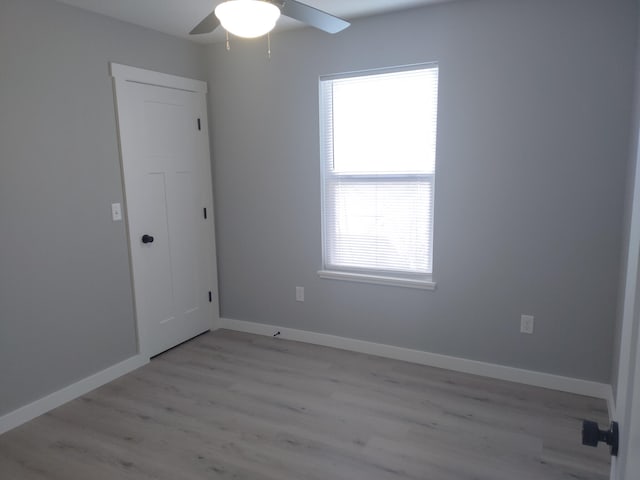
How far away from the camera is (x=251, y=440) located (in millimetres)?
2463

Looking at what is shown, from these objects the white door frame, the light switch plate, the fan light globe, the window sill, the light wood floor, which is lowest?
the light wood floor

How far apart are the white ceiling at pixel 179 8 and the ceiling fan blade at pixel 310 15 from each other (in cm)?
76

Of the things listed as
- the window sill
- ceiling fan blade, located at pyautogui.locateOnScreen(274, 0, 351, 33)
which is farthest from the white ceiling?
the window sill

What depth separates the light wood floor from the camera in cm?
222

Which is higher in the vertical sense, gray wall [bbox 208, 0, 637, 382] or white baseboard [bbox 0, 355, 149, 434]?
gray wall [bbox 208, 0, 637, 382]

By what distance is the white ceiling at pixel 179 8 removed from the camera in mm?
2779

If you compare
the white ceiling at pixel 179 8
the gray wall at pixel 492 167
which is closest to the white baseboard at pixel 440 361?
the gray wall at pixel 492 167

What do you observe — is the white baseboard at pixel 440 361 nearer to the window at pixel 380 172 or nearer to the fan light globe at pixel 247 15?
the window at pixel 380 172

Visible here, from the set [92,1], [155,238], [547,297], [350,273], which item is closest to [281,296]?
[350,273]

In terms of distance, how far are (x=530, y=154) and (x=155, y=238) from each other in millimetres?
2744

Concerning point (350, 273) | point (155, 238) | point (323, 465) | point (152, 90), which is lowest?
point (323, 465)

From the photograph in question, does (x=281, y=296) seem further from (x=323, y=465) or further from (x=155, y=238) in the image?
(x=323, y=465)

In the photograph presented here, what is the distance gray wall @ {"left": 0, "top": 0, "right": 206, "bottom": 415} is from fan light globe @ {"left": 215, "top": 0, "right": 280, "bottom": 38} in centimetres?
158

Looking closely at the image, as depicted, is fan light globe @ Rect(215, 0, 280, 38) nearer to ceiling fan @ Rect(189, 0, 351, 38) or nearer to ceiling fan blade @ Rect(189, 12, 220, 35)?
ceiling fan @ Rect(189, 0, 351, 38)
